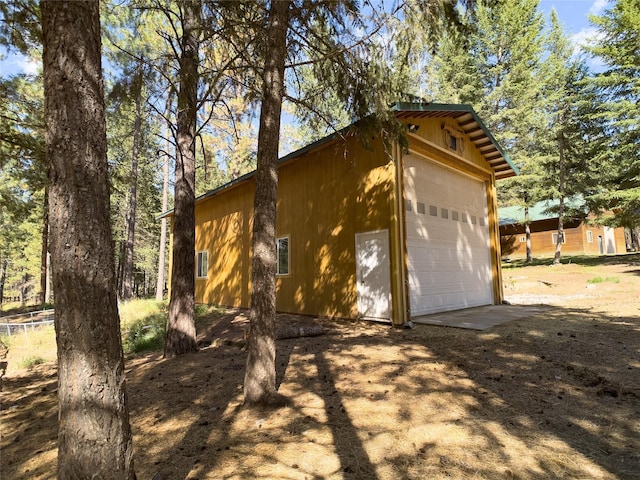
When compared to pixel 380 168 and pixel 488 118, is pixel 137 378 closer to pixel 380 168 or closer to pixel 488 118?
pixel 380 168

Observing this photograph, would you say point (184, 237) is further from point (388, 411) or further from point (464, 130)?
point (464, 130)

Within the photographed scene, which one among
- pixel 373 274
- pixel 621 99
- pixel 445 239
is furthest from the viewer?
pixel 621 99

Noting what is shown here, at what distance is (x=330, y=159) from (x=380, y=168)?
6.07 ft

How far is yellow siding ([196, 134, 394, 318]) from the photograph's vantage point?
884cm

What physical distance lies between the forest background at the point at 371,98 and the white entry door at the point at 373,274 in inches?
111

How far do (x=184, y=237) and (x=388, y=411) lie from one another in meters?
4.56

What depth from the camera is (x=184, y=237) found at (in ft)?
21.2

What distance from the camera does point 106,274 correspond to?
2057 millimetres

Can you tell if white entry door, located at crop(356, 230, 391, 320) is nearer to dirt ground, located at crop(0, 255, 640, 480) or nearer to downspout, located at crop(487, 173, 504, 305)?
dirt ground, located at crop(0, 255, 640, 480)

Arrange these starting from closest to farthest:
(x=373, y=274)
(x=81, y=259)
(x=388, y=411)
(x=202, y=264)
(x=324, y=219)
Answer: (x=81, y=259)
(x=388, y=411)
(x=373, y=274)
(x=324, y=219)
(x=202, y=264)

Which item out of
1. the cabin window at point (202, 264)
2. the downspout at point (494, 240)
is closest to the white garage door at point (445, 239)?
the downspout at point (494, 240)

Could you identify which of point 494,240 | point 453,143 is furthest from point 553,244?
point 453,143

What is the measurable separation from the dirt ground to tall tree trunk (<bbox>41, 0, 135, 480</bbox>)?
2.93 ft

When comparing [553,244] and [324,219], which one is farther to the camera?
[553,244]
